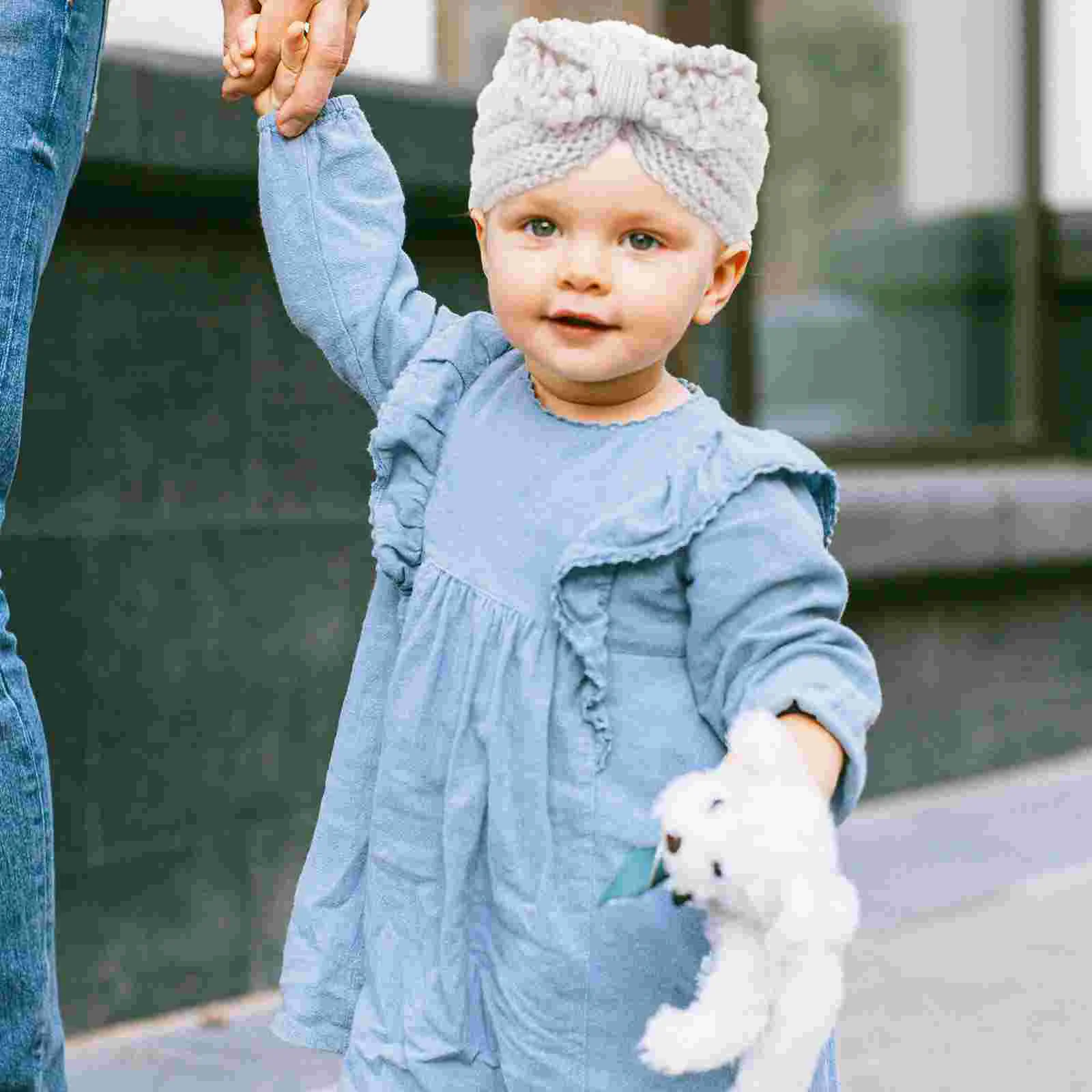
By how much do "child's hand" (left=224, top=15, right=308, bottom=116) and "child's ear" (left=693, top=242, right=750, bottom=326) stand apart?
53cm

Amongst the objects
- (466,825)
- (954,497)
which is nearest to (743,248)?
(466,825)

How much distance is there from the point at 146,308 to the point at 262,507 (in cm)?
48

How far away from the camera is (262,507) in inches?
161

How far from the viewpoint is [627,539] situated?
1.95 m

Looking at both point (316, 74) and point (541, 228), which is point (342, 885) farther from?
point (316, 74)

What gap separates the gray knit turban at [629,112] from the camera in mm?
1933

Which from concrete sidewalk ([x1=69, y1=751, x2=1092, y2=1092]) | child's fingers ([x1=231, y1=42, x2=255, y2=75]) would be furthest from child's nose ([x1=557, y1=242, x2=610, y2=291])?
concrete sidewalk ([x1=69, y1=751, x2=1092, y2=1092])

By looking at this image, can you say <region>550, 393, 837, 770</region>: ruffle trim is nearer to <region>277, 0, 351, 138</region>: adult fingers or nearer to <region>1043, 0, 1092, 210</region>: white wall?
<region>277, 0, 351, 138</region>: adult fingers

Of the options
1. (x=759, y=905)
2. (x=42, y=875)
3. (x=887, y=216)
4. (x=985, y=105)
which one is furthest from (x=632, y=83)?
(x=985, y=105)

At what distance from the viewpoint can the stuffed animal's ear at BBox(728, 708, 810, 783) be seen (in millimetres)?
1687

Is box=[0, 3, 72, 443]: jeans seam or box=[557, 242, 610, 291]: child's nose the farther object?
box=[0, 3, 72, 443]: jeans seam

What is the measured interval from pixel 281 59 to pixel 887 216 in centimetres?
525

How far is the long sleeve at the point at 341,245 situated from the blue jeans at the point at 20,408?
13.6 inches

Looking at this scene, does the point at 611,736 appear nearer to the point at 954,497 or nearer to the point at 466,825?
the point at 466,825
